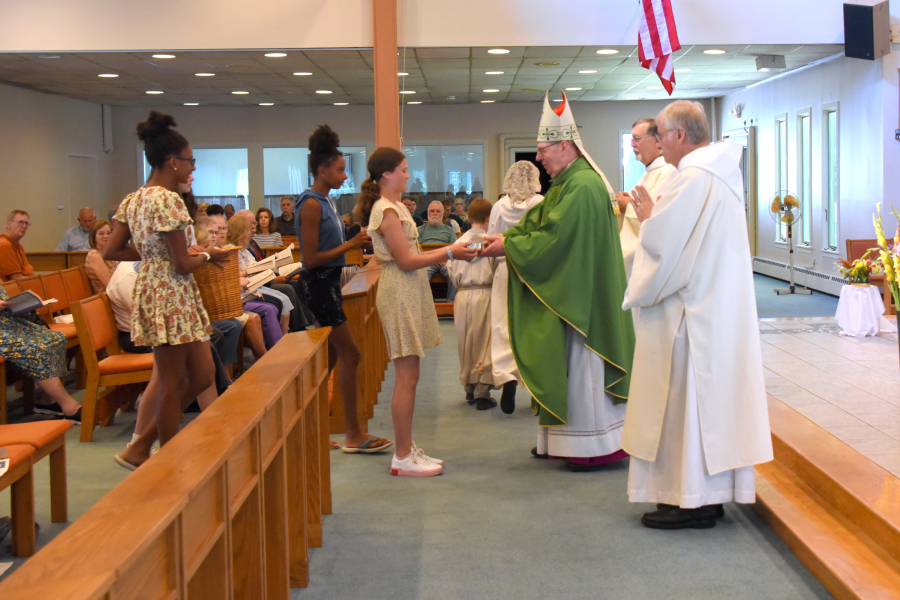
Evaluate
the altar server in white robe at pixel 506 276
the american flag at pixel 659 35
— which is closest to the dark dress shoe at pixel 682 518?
the altar server in white robe at pixel 506 276

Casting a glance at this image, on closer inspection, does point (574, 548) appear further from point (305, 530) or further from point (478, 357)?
point (478, 357)

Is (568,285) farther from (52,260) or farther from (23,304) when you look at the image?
(52,260)

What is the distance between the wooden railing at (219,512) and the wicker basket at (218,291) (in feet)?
2.75

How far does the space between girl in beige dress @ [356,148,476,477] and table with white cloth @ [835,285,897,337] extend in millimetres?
4695

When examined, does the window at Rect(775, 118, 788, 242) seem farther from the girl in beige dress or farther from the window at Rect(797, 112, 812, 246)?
the girl in beige dress

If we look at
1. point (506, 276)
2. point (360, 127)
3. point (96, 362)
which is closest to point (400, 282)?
point (506, 276)

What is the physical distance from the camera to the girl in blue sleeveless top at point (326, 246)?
159 inches

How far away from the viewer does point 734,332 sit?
122 inches

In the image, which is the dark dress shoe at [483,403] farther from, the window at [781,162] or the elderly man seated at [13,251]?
the window at [781,162]

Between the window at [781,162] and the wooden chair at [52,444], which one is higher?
the window at [781,162]

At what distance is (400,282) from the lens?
3926 mm

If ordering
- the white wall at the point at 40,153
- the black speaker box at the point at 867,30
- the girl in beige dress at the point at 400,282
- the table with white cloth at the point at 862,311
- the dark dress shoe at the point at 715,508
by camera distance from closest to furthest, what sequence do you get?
the dark dress shoe at the point at 715,508, the girl in beige dress at the point at 400,282, the table with white cloth at the point at 862,311, the black speaker box at the point at 867,30, the white wall at the point at 40,153

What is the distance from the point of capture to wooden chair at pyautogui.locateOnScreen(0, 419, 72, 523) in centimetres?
323

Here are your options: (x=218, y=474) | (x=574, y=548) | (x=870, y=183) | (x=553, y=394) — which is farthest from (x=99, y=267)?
(x=870, y=183)
